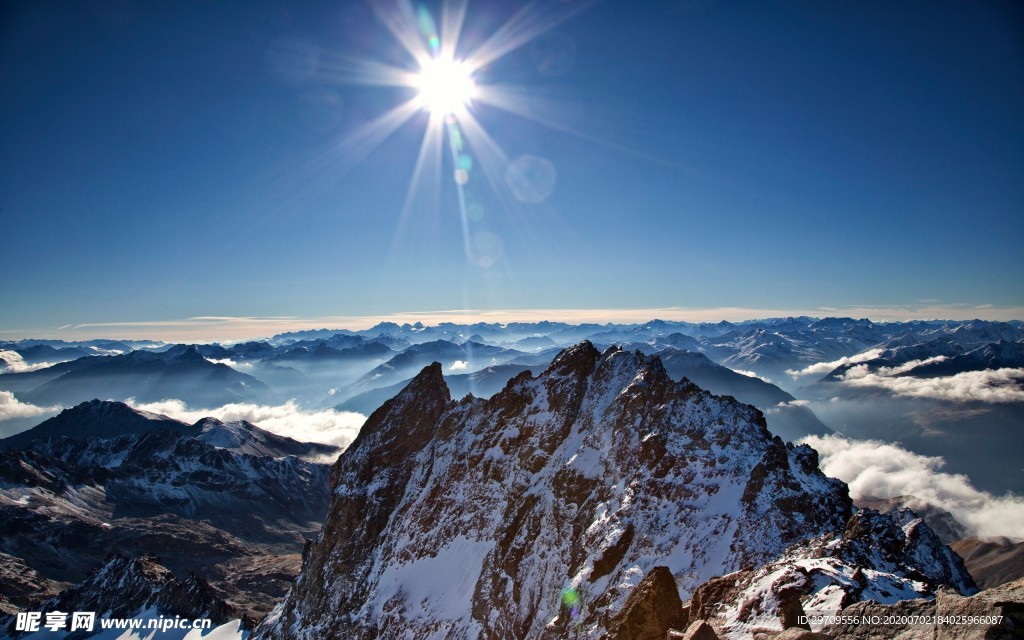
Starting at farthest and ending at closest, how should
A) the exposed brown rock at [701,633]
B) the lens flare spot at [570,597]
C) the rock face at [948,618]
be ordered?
1. the lens flare spot at [570,597]
2. the exposed brown rock at [701,633]
3. the rock face at [948,618]

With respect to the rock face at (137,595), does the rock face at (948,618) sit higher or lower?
higher

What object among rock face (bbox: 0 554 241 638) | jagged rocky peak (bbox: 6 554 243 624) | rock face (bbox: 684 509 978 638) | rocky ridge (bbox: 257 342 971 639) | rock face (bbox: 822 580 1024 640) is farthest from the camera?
jagged rocky peak (bbox: 6 554 243 624)

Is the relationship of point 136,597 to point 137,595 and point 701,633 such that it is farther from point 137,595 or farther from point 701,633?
point 701,633

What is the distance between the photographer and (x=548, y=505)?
61.0m

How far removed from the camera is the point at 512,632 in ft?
173

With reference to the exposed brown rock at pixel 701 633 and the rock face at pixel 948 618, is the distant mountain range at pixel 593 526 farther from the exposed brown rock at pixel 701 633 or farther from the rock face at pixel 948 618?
the rock face at pixel 948 618

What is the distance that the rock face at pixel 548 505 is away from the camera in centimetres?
4394

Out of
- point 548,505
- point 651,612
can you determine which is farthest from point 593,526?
point 651,612

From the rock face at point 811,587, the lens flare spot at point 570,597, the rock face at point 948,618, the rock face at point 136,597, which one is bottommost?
the rock face at point 136,597

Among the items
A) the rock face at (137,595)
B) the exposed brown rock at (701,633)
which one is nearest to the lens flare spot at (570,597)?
the exposed brown rock at (701,633)

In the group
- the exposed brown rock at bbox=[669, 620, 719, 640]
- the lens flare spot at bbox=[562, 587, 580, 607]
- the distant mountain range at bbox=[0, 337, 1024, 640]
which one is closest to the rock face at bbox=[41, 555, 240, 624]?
the distant mountain range at bbox=[0, 337, 1024, 640]

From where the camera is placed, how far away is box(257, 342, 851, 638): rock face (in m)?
43.9

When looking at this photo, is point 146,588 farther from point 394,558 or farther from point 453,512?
point 453,512

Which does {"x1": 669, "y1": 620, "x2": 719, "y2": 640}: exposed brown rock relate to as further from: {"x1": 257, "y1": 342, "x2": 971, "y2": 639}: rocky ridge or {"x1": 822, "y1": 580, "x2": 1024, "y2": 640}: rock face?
{"x1": 257, "y1": 342, "x2": 971, "y2": 639}: rocky ridge
